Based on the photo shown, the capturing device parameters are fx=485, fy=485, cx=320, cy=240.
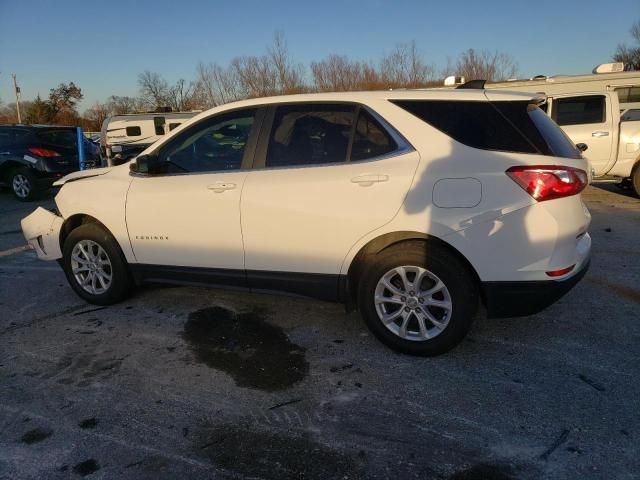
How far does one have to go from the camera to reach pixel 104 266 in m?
4.37

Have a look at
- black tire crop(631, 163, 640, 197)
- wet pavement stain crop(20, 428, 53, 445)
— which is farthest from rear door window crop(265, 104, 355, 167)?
black tire crop(631, 163, 640, 197)

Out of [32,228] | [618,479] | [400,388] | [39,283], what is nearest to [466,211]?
[400,388]

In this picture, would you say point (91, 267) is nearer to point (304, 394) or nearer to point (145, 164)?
point (145, 164)

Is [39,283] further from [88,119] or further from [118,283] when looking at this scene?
[88,119]

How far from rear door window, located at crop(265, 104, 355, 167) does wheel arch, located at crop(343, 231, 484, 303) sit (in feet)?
2.08

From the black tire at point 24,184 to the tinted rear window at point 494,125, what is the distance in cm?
1066

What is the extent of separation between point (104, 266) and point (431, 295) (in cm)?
292

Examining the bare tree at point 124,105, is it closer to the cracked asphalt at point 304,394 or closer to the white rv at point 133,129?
the white rv at point 133,129

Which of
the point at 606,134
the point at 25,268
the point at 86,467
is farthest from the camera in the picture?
the point at 606,134

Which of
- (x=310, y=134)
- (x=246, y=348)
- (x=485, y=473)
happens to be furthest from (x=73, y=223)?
(x=485, y=473)

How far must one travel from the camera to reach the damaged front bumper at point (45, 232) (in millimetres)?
4535

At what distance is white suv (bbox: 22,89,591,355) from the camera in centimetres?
300

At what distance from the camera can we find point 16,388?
10.2 ft

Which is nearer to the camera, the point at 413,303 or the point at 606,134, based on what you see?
the point at 413,303
